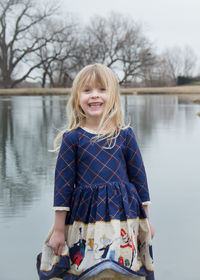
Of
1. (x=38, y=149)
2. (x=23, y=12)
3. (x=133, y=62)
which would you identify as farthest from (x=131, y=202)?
(x=133, y=62)

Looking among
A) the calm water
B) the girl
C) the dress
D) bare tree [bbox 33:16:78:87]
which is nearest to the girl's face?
the girl

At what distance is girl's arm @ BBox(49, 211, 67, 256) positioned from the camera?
77.9 inches

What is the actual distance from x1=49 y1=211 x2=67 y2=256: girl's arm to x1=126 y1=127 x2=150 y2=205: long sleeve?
1.22ft

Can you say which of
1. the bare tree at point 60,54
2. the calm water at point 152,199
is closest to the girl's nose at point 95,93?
the calm water at point 152,199

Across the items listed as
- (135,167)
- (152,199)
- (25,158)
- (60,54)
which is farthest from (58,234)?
(60,54)

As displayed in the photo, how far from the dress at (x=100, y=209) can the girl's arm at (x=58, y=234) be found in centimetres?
3

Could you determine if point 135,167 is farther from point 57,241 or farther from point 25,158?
point 25,158

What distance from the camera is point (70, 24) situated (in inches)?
1734

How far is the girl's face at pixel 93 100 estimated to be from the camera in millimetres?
2053

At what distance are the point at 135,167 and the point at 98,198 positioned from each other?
0.27 meters

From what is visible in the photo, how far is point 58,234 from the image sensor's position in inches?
78.0

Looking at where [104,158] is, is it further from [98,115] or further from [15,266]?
[15,266]

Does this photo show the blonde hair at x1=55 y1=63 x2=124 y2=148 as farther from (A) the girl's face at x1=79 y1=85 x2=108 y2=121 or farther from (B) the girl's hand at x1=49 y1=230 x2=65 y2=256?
(B) the girl's hand at x1=49 y1=230 x2=65 y2=256

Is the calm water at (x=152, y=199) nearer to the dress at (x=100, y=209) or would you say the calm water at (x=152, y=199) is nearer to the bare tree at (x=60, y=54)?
the dress at (x=100, y=209)
